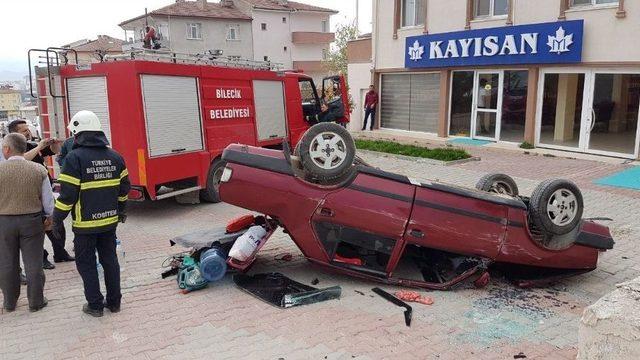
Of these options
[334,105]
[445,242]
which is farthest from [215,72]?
[445,242]

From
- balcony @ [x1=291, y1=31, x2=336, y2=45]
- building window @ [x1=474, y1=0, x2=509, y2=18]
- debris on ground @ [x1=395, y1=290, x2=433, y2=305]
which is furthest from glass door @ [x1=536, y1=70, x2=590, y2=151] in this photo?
balcony @ [x1=291, y1=31, x2=336, y2=45]

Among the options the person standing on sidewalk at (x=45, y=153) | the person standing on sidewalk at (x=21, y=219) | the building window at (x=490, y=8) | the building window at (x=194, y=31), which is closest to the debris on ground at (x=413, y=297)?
the person standing on sidewalk at (x=21, y=219)

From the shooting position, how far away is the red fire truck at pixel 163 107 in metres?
7.99

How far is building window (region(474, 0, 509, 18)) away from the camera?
51.0 ft

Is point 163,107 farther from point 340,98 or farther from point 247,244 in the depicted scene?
point 340,98

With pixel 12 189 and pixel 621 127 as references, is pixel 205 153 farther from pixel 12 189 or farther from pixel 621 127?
pixel 621 127

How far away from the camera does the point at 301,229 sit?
16.8 ft

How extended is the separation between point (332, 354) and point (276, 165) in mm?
1911

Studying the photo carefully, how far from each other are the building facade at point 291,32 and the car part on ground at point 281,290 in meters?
49.6

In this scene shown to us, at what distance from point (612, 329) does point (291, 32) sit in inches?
2191

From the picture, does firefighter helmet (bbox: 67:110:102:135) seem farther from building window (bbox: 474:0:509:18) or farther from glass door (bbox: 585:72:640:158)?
building window (bbox: 474:0:509:18)

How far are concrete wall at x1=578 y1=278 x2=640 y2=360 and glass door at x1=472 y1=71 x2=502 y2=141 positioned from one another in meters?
13.6

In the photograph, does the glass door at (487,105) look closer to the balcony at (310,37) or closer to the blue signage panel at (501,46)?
the blue signage panel at (501,46)

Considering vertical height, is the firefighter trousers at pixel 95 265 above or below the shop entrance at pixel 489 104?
below
